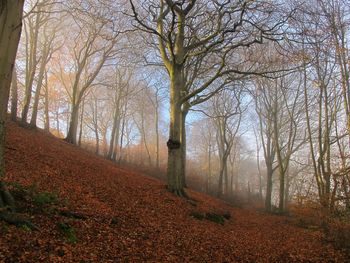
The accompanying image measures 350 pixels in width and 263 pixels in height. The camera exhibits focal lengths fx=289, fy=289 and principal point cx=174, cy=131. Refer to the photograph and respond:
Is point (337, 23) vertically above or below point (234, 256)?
above

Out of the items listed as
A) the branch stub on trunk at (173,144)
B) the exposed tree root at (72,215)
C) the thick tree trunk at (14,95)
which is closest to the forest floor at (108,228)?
the exposed tree root at (72,215)

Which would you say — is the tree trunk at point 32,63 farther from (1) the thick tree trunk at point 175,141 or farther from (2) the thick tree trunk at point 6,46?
(2) the thick tree trunk at point 6,46

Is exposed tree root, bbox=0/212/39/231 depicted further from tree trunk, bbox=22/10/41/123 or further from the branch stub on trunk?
tree trunk, bbox=22/10/41/123

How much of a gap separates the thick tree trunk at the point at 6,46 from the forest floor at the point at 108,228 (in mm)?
815

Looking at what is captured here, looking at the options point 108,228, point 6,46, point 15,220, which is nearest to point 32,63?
point 6,46

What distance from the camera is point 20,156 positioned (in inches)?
416

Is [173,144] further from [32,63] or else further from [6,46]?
[32,63]

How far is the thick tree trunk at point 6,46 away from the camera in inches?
193

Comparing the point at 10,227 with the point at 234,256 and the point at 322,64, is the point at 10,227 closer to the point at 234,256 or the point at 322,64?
the point at 234,256

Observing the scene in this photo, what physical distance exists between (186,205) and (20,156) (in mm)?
6526

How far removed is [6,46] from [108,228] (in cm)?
409

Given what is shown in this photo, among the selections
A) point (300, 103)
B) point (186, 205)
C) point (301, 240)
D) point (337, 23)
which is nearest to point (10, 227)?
point (186, 205)

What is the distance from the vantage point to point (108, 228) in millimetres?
6316

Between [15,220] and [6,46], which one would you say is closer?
[15,220]
